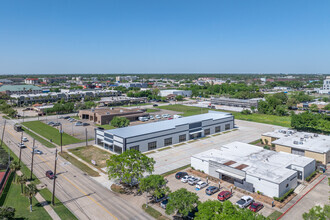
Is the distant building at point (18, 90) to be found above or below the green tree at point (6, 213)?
above

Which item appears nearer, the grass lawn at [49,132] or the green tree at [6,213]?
the green tree at [6,213]

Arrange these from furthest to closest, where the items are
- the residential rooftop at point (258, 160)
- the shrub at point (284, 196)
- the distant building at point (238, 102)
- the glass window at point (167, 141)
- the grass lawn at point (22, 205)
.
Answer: the distant building at point (238, 102)
the glass window at point (167, 141)
the residential rooftop at point (258, 160)
the shrub at point (284, 196)
the grass lawn at point (22, 205)

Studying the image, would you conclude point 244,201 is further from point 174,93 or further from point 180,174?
Answer: point 174,93

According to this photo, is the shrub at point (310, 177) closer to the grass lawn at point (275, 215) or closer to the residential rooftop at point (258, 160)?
the residential rooftop at point (258, 160)

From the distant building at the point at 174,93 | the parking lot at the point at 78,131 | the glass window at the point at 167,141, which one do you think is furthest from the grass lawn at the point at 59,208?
the distant building at the point at 174,93

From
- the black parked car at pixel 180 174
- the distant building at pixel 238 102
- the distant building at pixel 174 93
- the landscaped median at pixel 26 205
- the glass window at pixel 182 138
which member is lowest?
the landscaped median at pixel 26 205

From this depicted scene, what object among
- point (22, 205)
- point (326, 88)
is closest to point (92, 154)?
point (22, 205)

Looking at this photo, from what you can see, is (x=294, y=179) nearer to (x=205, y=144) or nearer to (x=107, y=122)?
(x=205, y=144)

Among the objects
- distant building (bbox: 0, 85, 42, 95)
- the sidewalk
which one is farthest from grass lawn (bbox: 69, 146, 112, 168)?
distant building (bbox: 0, 85, 42, 95)
